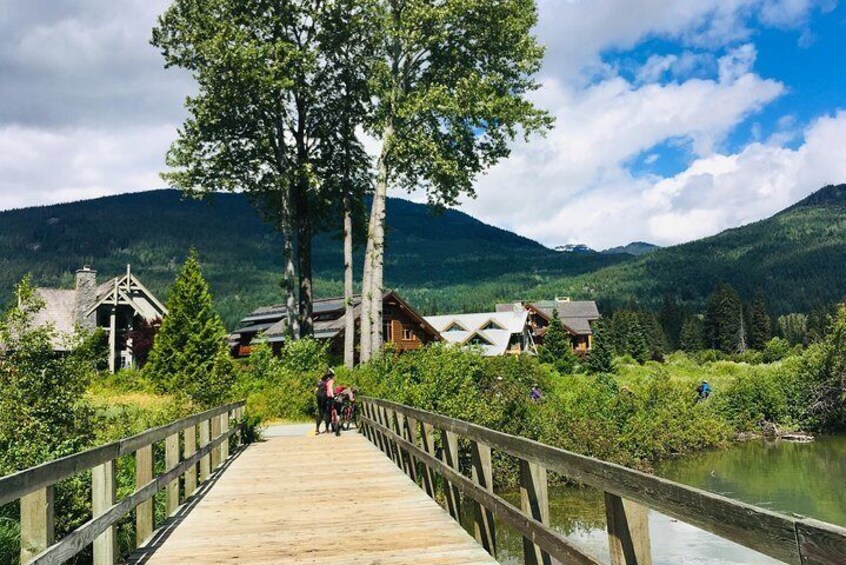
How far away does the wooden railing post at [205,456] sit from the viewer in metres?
11.2

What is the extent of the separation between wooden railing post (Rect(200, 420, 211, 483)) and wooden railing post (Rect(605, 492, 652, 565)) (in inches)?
334

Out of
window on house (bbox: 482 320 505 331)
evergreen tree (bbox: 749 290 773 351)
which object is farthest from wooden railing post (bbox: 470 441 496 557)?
evergreen tree (bbox: 749 290 773 351)

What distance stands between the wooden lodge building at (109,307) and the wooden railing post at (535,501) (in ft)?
164

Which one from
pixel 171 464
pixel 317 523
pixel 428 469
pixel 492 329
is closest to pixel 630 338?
pixel 492 329

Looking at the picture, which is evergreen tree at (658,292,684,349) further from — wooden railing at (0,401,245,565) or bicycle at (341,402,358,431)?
wooden railing at (0,401,245,565)

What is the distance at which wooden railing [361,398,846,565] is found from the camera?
2.41 metres

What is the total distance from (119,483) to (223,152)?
2264cm

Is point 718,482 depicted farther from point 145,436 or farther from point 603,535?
point 145,436

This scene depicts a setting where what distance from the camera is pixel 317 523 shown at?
310 inches

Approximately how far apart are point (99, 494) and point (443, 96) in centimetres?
2356

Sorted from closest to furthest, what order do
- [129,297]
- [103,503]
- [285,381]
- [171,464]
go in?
[103,503] → [171,464] → [285,381] → [129,297]

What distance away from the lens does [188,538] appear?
7188 millimetres

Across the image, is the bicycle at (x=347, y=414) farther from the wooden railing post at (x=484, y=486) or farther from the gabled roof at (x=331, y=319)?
the gabled roof at (x=331, y=319)

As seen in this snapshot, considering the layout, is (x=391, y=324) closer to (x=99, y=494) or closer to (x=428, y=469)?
(x=428, y=469)
